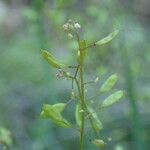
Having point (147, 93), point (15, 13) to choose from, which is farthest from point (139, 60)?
point (15, 13)

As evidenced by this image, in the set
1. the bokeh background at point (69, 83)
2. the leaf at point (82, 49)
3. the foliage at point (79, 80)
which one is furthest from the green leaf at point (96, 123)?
the bokeh background at point (69, 83)

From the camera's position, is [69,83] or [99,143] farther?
[69,83]

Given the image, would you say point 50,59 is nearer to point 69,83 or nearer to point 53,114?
point 53,114

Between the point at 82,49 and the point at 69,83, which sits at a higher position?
the point at 69,83

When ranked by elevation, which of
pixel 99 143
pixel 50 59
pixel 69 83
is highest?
pixel 69 83

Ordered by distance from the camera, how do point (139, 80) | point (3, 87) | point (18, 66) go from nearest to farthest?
point (139, 80) → point (3, 87) → point (18, 66)

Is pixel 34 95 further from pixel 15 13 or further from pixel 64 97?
pixel 15 13

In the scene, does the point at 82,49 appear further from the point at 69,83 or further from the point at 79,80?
the point at 69,83

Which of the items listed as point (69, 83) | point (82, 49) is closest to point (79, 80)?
point (82, 49)
